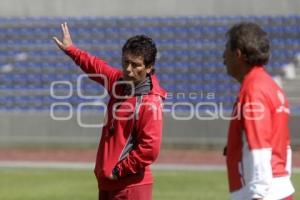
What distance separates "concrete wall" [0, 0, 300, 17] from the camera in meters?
19.1

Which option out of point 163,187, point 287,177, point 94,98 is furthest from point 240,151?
point 94,98

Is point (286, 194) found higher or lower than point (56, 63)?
lower

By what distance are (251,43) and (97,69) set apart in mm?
2086

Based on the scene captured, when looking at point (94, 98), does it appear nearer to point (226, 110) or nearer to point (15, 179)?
point (226, 110)

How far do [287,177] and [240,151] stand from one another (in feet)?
1.01

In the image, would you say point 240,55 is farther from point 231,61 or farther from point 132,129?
point 132,129

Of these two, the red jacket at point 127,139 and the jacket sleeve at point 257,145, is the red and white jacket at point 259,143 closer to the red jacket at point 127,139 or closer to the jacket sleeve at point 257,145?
the jacket sleeve at point 257,145

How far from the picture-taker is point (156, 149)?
18.2ft

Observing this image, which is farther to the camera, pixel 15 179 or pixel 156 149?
pixel 15 179

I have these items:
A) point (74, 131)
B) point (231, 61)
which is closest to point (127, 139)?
point (231, 61)

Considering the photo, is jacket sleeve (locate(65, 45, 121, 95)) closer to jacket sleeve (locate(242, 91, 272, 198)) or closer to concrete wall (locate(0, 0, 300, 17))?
jacket sleeve (locate(242, 91, 272, 198))

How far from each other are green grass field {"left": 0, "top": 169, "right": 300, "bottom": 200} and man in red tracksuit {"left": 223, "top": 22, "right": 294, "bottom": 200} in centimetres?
600

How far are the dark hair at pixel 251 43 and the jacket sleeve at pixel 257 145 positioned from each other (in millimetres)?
188

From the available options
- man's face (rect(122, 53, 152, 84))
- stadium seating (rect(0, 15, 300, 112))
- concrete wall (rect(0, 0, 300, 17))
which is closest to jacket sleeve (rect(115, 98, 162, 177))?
man's face (rect(122, 53, 152, 84))
